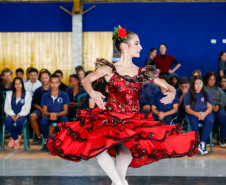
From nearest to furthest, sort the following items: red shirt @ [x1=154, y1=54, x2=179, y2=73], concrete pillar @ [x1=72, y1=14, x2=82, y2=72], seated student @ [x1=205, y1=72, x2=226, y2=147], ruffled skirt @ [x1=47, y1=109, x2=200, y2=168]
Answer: ruffled skirt @ [x1=47, y1=109, x2=200, y2=168], seated student @ [x1=205, y1=72, x2=226, y2=147], red shirt @ [x1=154, y1=54, x2=179, y2=73], concrete pillar @ [x1=72, y1=14, x2=82, y2=72]

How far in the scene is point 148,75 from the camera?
3.02 m

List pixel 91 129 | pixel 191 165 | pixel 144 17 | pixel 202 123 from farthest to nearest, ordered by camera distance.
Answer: pixel 144 17, pixel 202 123, pixel 191 165, pixel 91 129

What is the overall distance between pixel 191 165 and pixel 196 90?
1.31m

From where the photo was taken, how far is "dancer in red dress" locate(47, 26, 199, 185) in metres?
2.73

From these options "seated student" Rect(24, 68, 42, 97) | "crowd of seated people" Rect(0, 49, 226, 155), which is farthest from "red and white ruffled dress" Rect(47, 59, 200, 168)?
"seated student" Rect(24, 68, 42, 97)

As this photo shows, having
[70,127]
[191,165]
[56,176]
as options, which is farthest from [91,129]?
[191,165]

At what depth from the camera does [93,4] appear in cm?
1012

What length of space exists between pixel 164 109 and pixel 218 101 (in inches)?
39.6

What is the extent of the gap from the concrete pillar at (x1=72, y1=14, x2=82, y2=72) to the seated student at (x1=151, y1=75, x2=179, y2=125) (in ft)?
16.0

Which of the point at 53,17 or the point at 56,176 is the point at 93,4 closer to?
the point at 53,17

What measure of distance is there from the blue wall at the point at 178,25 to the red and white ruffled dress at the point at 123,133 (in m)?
7.14

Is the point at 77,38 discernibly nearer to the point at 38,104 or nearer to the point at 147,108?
the point at 38,104

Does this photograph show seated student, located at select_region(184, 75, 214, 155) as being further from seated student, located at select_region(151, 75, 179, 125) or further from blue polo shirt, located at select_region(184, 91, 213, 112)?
seated student, located at select_region(151, 75, 179, 125)

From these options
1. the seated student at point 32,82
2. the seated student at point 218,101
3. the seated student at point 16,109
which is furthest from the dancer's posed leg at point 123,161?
the seated student at point 32,82
